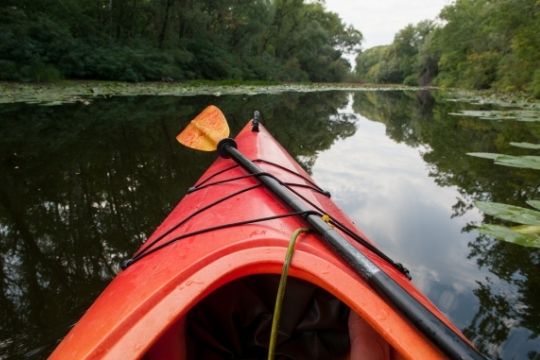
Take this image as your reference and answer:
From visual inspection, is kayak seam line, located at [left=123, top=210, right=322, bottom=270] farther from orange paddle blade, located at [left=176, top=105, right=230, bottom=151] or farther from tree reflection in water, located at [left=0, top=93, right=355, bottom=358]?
orange paddle blade, located at [left=176, top=105, right=230, bottom=151]

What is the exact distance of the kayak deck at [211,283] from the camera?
33.6 inches

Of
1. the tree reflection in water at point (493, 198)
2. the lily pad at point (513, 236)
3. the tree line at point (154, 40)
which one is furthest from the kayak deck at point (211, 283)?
the tree line at point (154, 40)

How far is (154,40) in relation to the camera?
20.4 m

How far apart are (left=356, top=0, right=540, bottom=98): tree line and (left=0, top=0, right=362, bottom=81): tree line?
462 inches

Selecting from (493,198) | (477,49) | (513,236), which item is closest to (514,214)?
(513,236)

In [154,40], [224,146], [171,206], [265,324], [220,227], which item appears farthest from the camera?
[154,40]

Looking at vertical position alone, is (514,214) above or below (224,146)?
below

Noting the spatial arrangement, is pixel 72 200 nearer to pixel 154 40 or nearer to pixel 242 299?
pixel 242 299

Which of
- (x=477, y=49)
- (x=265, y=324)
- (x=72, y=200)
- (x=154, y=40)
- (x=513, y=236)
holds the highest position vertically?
(x=477, y=49)

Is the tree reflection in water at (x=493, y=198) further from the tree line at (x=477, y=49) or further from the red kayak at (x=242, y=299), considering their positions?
the tree line at (x=477, y=49)

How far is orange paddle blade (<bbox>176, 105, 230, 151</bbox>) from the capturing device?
2723mm

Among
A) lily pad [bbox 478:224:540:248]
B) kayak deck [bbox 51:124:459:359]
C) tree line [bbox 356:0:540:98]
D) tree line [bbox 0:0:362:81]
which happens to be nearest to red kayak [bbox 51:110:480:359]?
kayak deck [bbox 51:124:459:359]

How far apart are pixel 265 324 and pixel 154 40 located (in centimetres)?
2169

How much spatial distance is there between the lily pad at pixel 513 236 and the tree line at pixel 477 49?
1288cm
